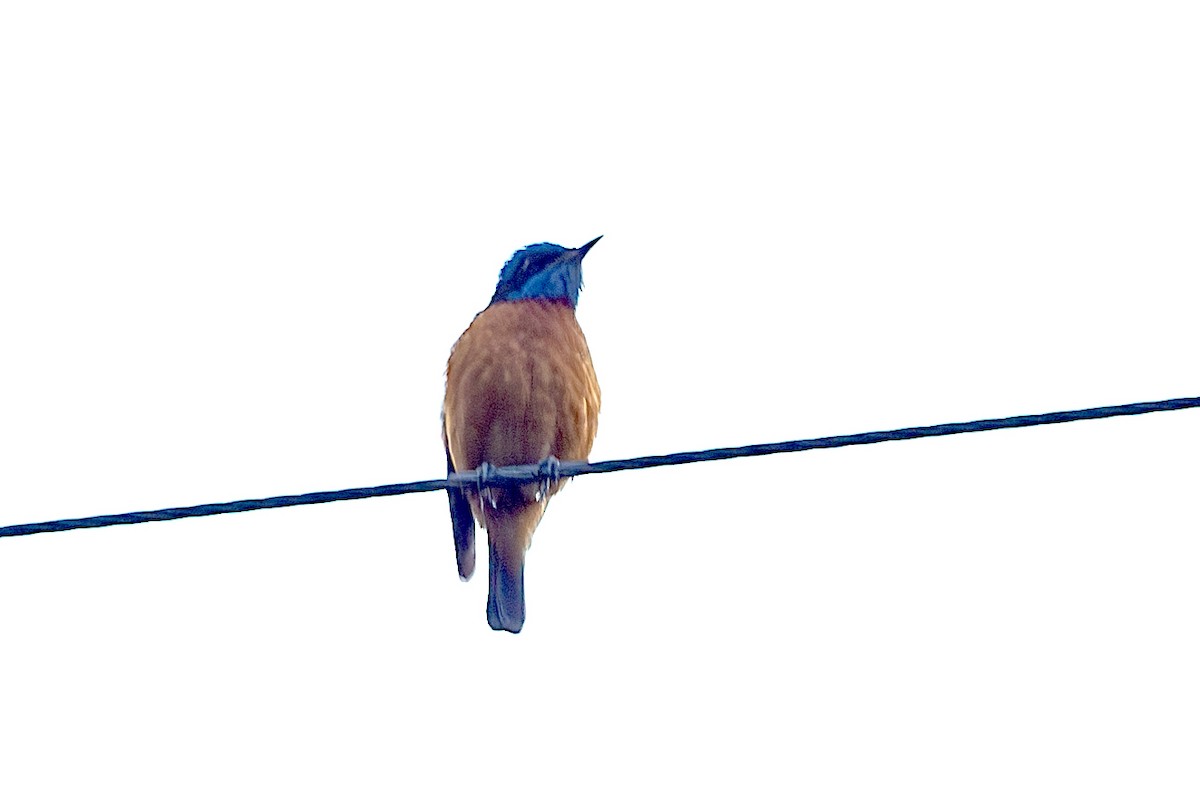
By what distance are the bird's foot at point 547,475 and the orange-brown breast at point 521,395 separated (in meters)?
0.17

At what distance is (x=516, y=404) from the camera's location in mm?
8477

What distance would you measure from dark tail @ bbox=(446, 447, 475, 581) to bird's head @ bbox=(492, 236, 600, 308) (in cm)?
97

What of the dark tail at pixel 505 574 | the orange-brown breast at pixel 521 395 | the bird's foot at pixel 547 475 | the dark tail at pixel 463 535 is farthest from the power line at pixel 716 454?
the dark tail at pixel 463 535

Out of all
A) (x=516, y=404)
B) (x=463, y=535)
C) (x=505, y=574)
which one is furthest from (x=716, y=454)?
(x=463, y=535)

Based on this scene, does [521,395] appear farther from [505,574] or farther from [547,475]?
[505,574]

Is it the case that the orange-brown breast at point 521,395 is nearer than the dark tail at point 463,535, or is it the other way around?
the orange-brown breast at point 521,395

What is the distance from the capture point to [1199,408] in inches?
195

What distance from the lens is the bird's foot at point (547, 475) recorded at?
7.47 m

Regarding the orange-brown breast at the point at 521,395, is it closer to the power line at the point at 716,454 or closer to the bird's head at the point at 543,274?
the bird's head at the point at 543,274

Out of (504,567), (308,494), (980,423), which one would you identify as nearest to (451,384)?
(504,567)

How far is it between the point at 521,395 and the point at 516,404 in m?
0.05

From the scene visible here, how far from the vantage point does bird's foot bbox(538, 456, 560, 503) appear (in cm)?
747

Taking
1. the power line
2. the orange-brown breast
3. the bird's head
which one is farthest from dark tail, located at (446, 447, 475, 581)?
the power line

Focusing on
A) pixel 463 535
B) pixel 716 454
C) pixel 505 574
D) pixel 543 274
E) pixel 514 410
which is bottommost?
pixel 505 574
